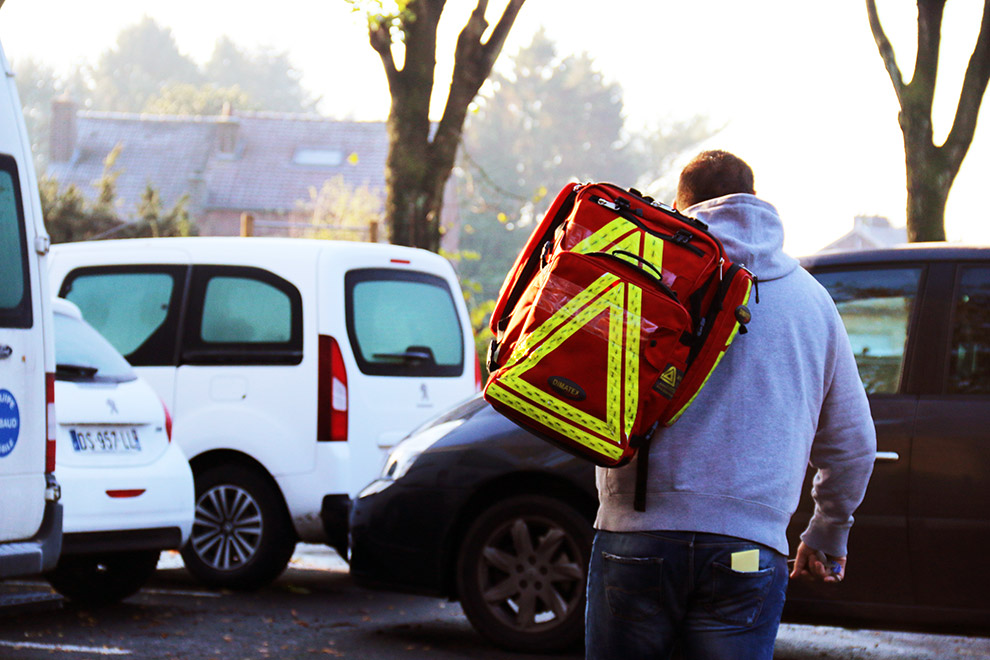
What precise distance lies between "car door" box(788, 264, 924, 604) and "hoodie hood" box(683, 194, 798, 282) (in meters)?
2.80

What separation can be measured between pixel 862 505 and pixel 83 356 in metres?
3.66

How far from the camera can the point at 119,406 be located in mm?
6770

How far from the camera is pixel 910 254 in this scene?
5.76 meters

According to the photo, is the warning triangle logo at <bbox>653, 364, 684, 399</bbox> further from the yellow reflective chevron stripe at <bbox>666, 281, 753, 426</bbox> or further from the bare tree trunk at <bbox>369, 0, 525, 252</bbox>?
the bare tree trunk at <bbox>369, 0, 525, 252</bbox>

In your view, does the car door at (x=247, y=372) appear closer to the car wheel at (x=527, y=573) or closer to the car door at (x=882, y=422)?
the car wheel at (x=527, y=573)

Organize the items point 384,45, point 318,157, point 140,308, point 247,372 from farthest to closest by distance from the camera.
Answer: point 318,157
point 384,45
point 140,308
point 247,372

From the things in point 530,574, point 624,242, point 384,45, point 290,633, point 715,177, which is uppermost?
point 384,45

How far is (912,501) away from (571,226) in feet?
10.5

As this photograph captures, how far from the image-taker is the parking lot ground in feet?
20.6

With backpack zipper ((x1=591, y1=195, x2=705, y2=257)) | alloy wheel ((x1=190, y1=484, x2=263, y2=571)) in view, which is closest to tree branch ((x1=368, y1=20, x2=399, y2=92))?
alloy wheel ((x1=190, y1=484, x2=263, y2=571))

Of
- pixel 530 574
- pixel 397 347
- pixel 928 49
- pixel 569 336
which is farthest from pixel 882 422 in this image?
pixel 928 49

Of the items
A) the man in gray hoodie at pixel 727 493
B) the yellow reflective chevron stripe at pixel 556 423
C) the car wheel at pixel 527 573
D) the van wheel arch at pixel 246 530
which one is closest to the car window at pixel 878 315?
the car wheel at pixel 527 573

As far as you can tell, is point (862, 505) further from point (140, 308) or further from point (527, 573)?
point (140, 308)

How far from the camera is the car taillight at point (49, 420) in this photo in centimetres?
542
